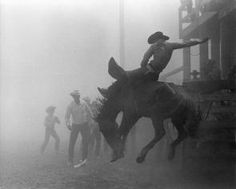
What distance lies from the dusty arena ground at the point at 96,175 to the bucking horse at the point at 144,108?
1.69m

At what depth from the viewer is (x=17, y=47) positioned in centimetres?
1608

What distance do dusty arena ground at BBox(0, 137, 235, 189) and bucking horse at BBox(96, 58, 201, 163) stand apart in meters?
1.69

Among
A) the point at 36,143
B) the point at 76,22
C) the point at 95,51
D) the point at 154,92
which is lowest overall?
the point at 36,143

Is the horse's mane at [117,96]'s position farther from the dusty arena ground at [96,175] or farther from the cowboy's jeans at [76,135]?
the cowboy's jeans at [76,135]

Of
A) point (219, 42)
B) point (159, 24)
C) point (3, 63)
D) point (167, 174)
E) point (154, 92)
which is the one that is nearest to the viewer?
point (154, 92)

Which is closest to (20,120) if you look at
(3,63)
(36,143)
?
(3,63)

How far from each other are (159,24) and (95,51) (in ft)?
13.6

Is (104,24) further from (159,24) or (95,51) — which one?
(159,24)

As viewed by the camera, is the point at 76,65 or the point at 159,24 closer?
the point at 159,24

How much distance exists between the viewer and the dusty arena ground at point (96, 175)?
26.2ft

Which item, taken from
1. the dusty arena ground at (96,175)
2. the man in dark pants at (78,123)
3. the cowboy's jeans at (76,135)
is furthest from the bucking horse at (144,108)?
the cowboy's jeans at (76,135)

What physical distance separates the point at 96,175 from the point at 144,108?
3.22m

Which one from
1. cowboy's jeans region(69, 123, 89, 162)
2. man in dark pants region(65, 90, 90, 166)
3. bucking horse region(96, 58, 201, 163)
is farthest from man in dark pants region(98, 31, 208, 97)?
cowboy's jeans region(69, 123, 89, 162)

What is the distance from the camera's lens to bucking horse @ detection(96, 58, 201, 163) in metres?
6.18
